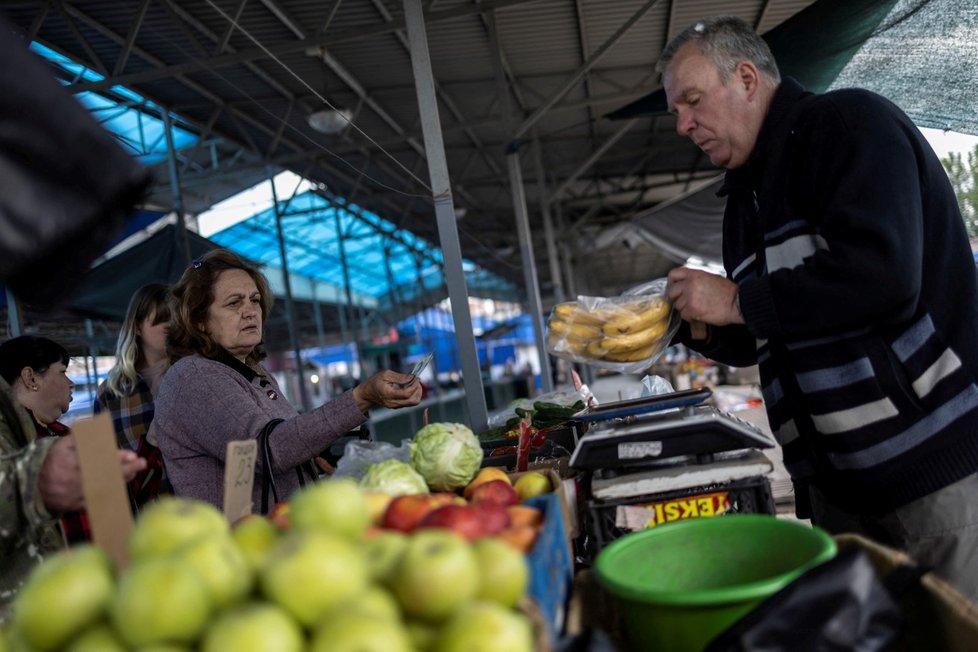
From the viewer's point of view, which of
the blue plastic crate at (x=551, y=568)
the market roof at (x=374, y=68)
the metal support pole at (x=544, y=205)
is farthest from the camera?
the metal support pole at (x=544, y=205)

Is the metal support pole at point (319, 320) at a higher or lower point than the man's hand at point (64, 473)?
higher

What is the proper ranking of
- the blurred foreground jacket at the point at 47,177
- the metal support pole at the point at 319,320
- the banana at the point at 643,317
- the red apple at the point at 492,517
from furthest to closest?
the metal support pole at the point at 319,320, the banana at the point at 643,317, the blurred foreground jacket at the point at 47,177, the red apple at the point at 492,517

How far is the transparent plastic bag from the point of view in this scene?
2229mm

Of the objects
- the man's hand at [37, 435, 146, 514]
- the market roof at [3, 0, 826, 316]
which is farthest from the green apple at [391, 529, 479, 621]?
the market roof at [3, 0, 826, 316]

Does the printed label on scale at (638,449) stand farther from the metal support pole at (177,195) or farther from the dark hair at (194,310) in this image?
the metal support pole at (177,195)

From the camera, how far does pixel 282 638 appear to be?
0.83 meters

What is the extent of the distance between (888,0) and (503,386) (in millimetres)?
16735

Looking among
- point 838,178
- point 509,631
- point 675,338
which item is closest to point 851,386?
point 838,178

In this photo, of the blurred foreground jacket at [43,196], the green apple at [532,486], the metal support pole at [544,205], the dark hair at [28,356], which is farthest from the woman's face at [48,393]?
the metal support pole at [544,205]

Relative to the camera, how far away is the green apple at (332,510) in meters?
1.09

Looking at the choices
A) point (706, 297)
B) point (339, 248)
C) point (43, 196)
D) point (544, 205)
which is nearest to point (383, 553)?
point (43, 196)

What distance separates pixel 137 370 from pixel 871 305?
12.6ft

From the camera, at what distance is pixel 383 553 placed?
41.8 inches

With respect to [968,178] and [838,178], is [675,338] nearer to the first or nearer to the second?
[838,178]
